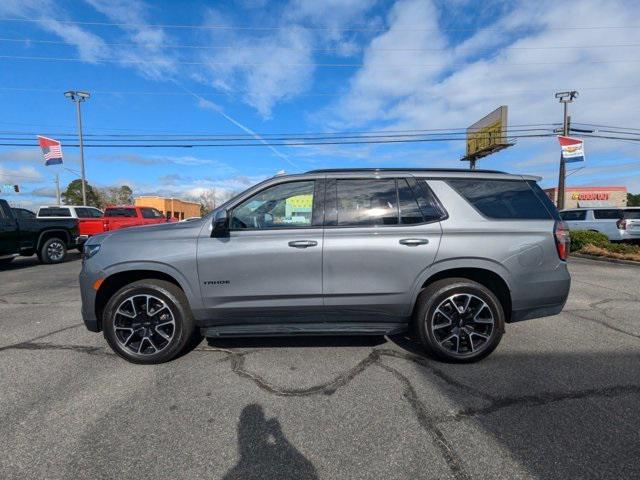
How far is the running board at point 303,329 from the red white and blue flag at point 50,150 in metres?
27.2

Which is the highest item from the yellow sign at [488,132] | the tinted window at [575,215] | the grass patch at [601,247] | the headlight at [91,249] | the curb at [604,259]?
the yellow sign at [488,132]

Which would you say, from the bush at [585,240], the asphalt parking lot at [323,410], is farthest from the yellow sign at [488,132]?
the asphalt parking lot at [323,410]

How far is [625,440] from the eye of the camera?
2465mm

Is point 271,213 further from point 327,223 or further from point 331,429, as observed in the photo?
point 331,429

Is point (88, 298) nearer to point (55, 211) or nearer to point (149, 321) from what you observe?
point (149, 321)

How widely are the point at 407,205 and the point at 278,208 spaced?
1.30 metres

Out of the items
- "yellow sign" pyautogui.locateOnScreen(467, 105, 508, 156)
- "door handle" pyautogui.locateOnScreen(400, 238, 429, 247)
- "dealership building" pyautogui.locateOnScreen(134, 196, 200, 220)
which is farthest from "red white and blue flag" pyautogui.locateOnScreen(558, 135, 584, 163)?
"dealership building" pyautogui.locateOnScreen(134, 196, 200, 220)

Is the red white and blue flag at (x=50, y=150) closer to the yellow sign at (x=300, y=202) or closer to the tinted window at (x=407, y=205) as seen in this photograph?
the yellow sign at (x=300, y=202)

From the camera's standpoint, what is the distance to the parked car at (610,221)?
49.2ft

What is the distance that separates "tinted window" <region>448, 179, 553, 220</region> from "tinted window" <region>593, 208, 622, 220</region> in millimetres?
15896

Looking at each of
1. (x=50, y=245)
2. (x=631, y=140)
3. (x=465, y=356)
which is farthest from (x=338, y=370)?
(x=631, y=140)

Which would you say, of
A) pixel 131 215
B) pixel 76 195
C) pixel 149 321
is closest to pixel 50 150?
pixel 131 215

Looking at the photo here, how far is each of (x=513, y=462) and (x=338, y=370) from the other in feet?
5.32

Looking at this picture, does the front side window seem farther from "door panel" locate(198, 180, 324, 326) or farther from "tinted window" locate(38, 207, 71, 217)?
"tinted window" locate(38, 207, 71, 217)
